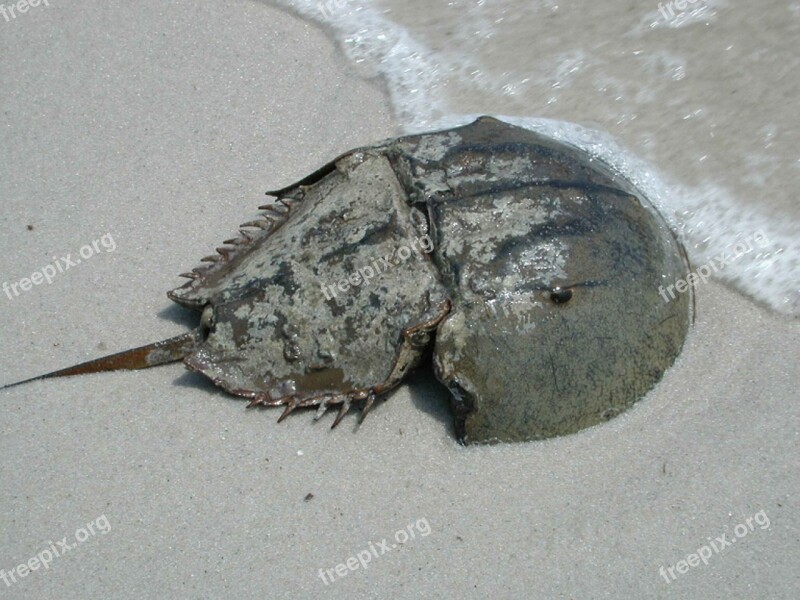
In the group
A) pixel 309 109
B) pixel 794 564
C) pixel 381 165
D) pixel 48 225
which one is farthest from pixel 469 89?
pixel 794 564

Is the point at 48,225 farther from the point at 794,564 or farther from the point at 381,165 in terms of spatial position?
the point at 794,564

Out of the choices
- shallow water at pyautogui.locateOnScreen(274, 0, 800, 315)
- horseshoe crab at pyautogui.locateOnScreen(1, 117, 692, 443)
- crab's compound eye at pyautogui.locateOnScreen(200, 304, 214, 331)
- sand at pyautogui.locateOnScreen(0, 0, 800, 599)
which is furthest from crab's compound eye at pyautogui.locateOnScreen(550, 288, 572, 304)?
crab's compound eye at pyautogui.locateOnScreen(200, 304, 214, 331)

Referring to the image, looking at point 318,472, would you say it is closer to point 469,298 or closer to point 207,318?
point 207,318

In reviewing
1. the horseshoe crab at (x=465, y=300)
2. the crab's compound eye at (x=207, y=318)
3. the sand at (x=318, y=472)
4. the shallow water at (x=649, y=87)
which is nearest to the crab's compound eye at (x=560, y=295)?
the horseshoe crab at (x=465, y=300)

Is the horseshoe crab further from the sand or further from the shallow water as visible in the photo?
the shallow water

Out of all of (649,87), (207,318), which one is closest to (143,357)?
(207,318)

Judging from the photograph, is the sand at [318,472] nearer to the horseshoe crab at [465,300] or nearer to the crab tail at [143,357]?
the crab tail at [143,357]

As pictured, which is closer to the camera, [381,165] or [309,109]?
[381,165]
